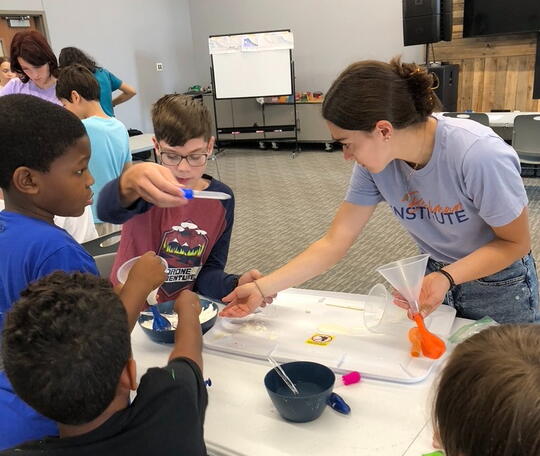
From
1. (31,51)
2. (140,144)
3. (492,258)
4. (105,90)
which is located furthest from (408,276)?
(105,90)

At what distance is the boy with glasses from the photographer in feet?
5.13

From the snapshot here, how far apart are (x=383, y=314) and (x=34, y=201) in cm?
84

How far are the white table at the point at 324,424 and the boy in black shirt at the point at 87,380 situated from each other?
11 cm

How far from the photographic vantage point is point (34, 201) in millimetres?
1045

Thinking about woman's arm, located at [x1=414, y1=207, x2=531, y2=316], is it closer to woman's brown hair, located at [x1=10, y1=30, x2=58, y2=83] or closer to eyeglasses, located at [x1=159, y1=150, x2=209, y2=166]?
eyeglasses, located at [x1=159, y1=150, x2=209, y2=166]

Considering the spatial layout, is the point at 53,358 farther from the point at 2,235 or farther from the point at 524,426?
the point at 524,426

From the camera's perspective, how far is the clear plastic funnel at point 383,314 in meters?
1.29

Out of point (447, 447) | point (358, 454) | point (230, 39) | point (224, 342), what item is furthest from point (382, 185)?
point (230, 39)

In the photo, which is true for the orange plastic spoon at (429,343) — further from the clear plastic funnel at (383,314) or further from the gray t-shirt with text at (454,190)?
the gray t-shirt with text at (454,190)

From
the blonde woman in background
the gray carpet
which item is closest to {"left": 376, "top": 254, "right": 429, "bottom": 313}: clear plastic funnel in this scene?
the gray carpet

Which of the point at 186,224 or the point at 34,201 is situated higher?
the point at 34,201

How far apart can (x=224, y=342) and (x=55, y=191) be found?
1.77 feet

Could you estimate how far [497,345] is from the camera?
0.64 m

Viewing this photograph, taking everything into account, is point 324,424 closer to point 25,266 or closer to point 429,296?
point 429,296
